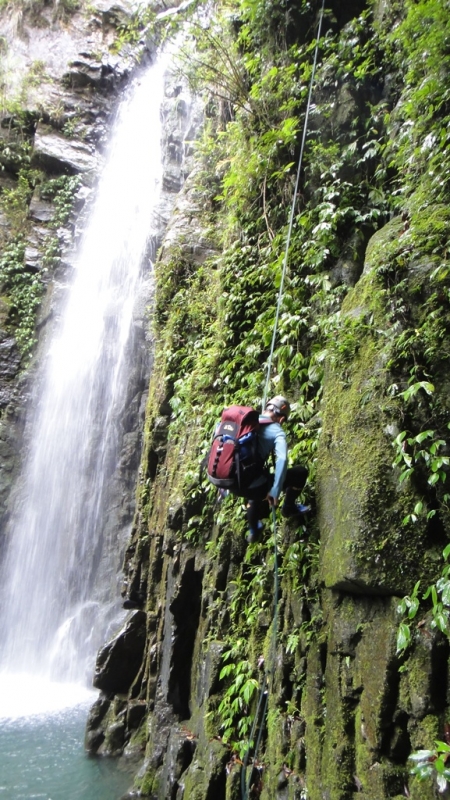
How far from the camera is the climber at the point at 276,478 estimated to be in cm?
424

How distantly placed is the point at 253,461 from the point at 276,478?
29cm

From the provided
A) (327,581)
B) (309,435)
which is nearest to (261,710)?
(327,581)

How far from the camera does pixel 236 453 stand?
4.32m

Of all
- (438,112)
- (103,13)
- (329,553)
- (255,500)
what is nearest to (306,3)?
Result: (438,112)

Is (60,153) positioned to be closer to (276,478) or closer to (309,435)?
(309,435)

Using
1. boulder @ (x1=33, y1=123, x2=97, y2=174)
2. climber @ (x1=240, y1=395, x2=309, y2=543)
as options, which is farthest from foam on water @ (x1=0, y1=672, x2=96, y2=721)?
boulder @ (x1=33, y1=123, x2=97, y2=174)

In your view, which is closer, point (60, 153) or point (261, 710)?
point (261, 710)

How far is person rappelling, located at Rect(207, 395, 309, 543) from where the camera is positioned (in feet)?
14.2

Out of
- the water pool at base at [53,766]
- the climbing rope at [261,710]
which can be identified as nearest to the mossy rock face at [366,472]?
the climbing rope at [261,710]

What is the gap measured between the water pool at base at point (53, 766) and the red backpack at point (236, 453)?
4027 mm

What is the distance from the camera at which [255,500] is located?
4.65 meters

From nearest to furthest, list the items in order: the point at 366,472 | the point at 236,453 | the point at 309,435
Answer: the point at 366,472
the point at 236,453
the point at 309,435

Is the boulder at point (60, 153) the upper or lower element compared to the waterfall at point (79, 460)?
upper

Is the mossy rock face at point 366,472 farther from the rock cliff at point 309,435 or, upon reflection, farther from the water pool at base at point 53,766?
the water pool at base at point 53,766
